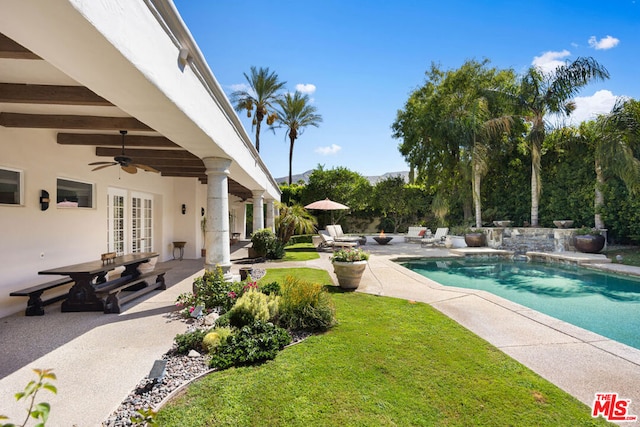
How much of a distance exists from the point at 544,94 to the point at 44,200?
63.4 feet

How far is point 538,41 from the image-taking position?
13.4m

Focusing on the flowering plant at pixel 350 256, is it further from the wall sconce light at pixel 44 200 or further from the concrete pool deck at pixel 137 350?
the wall sconce light at pixel 44 200

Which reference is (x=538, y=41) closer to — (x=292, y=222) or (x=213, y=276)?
(x=292, y=222)

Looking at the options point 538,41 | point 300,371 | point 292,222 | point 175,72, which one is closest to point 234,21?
point 175,72

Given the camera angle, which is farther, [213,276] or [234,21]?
[234,21]

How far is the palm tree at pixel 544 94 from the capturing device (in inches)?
566

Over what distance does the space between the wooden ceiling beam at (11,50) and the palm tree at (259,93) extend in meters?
22.5

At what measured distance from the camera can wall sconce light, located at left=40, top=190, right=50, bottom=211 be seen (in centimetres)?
606

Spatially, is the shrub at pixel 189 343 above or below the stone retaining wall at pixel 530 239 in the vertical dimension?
below

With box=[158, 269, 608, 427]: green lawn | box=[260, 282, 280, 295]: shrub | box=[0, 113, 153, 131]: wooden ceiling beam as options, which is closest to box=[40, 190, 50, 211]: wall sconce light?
box=[0, 113, 153, 131]: wooden ceiling beam

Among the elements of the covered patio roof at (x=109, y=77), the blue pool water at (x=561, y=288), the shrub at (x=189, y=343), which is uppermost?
the covered patio roof at (x=109, y=77)

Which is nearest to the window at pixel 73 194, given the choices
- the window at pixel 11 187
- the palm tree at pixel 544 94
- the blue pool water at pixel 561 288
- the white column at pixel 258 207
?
the window at pixel 11 187

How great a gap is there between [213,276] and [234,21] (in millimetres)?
6720

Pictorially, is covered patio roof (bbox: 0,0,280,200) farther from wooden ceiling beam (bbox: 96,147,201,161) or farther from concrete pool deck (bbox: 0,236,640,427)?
concrete pool deck (bbox: 0,236,640,427)
